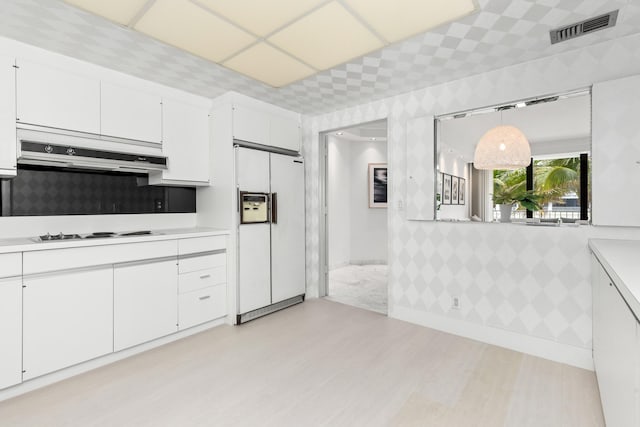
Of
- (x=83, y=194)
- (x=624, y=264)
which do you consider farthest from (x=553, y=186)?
(x=83, y=194)

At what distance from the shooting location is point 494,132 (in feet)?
9.20

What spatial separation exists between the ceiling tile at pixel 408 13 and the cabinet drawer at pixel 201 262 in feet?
8.25

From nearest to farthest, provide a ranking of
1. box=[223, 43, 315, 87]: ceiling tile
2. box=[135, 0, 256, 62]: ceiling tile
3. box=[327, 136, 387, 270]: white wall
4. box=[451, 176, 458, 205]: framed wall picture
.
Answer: box=[135, 0, 256, 62]: ceiling tile < box=[223, 43, 315, 87]: ceiling tile < box=[451, 176, 458, 205]: framed wall picture < box=[327, 136, 387, 270]: white wall

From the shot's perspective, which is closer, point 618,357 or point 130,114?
point 618,357

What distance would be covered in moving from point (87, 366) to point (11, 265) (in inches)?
36.7

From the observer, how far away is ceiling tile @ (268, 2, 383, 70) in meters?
2.05

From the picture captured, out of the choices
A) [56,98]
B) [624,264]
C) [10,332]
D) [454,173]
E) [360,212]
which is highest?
[56,98]

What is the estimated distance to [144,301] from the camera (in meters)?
2.66

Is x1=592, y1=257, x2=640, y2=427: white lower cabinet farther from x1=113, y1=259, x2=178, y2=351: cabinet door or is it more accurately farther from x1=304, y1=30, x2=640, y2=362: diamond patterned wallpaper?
x1=113, y1=259, x2=178, y2=351: cabinet door

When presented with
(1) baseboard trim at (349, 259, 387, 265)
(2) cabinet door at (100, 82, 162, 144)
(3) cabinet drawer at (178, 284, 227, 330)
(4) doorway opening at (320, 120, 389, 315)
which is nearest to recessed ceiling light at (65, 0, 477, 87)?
(2) cabinet door at (100, 82, 162, 144)

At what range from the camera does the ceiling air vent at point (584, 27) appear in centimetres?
201

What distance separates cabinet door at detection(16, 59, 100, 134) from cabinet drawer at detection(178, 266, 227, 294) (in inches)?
59.8

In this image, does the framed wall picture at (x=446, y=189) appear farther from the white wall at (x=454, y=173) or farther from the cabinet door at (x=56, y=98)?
the cabinet door at (x=56, y=98)

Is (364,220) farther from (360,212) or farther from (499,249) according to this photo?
(499,249)
